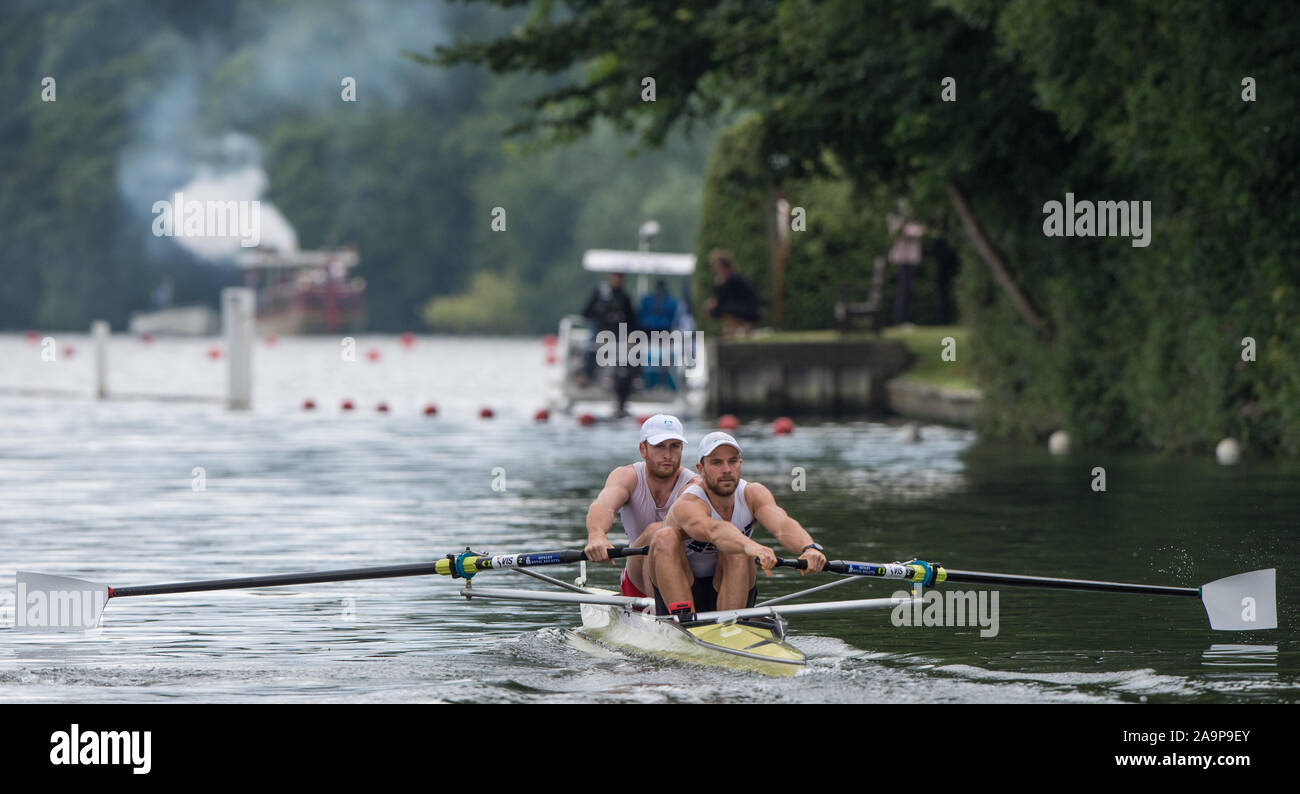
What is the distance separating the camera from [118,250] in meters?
105

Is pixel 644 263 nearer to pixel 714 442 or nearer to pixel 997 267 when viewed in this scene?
pixel 997 267

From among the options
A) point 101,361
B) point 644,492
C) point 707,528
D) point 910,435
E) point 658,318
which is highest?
point 658,318

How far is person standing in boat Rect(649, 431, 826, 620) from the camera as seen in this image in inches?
453

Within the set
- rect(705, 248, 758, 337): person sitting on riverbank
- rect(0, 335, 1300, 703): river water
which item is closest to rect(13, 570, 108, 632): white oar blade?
rect(0, 335, 1300, 703): river water

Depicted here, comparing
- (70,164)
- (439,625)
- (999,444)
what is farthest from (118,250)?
(439,625)

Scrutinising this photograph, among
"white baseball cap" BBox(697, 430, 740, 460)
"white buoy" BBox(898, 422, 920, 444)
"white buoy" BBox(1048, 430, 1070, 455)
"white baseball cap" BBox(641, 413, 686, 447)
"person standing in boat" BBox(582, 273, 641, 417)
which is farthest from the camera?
"person standing in boat" BBox(582, 273, 641, 417)

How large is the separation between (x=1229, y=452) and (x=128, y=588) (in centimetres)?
1301

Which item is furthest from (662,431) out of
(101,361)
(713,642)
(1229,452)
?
(101,361)

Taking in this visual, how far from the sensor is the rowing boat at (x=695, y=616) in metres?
10.9

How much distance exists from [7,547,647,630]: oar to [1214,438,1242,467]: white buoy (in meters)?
11.4

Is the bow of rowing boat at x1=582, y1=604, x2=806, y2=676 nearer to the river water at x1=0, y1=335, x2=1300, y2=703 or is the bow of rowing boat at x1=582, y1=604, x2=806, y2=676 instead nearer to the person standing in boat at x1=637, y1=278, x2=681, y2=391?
the river water at x1=0, y1=335, x2=1300, y2=703

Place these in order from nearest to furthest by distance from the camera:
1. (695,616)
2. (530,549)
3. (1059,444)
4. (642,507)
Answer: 1. (695,616)
2. (642,507)
3. (530,549)
4. (1059,444)

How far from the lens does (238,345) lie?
3388 centimetres
